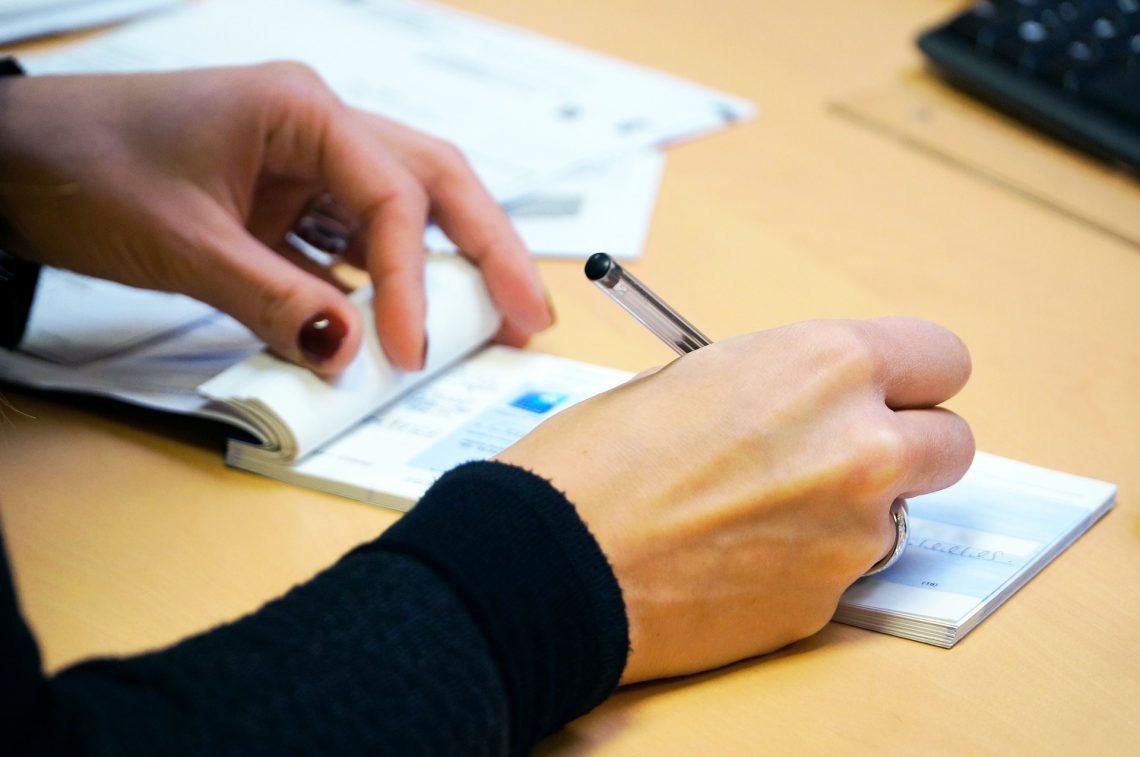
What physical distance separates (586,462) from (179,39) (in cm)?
70

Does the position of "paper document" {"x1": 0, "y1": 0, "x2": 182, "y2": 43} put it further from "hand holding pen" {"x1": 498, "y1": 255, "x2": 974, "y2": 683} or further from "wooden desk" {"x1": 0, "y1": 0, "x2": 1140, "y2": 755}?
"hand holding pen" {"x1": 498, "y1": 255, "x2": 974, "y2": 683}

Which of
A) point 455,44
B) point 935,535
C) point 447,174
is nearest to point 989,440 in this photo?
point 935,535

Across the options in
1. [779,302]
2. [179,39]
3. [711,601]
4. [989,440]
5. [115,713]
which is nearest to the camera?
[115,713]

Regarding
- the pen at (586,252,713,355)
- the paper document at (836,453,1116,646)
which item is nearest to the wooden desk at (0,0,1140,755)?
the paper document at (836,453,1116,646)

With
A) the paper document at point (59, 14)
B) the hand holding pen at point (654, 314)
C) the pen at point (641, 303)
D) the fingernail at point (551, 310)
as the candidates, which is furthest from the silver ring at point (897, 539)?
the paper document at point (59, 14)

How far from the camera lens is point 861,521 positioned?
1.54 ft

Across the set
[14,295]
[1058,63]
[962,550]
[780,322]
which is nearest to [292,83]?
[14,295]

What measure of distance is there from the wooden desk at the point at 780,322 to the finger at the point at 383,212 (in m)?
0.10

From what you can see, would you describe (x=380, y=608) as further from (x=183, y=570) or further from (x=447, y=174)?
(x=447, y=174)

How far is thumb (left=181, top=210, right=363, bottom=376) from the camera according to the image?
572mm

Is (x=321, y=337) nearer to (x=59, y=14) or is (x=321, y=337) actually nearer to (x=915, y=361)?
(x=915, y=361)

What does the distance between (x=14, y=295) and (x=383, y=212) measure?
0.20 metres

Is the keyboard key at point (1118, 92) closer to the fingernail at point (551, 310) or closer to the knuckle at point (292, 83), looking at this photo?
the fingernail at point (551, 310)

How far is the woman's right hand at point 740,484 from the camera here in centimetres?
45
